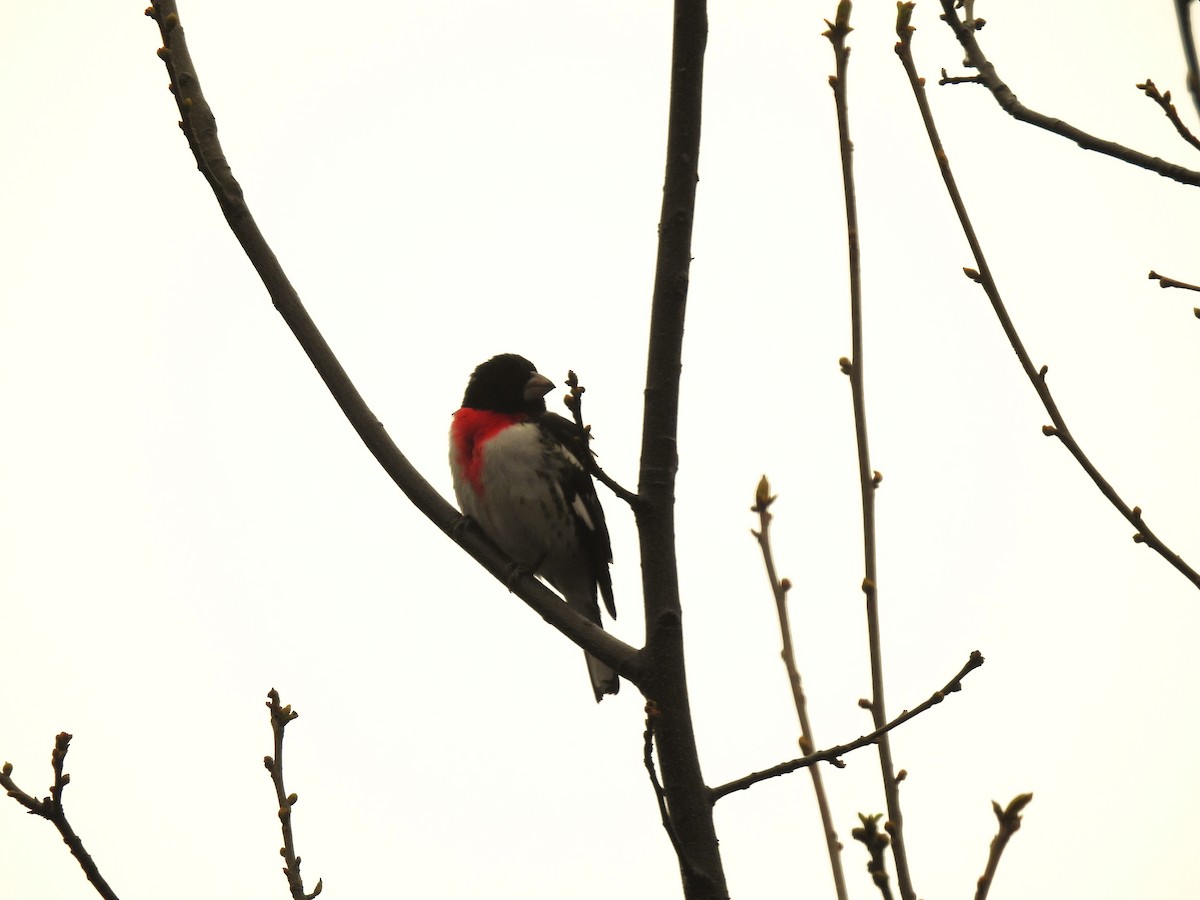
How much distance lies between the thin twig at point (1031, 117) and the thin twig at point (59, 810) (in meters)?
2.53

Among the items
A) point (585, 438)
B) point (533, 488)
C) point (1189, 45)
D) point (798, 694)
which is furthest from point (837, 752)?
point (533, 488)

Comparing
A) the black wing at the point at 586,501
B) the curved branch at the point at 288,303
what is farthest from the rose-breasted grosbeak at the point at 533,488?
the curved branch at the point at 288,303

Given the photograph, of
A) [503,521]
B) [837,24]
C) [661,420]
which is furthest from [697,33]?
[503,521]

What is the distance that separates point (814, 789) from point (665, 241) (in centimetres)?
128

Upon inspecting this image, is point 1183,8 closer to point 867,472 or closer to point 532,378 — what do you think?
point 867,472

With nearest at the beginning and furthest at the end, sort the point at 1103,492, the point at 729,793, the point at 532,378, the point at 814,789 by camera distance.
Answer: the point at 1103,492 < the point at 814,789 < the point at 729,793 < the point at 532,378

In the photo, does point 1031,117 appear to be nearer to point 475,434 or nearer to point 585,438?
point 585,438

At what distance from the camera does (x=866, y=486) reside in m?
2.50

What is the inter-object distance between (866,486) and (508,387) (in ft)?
14.2

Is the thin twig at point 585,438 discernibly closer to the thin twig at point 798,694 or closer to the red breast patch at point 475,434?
the thin twig at point 798,694

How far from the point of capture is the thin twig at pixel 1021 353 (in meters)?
2.46

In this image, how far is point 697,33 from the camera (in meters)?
2.82

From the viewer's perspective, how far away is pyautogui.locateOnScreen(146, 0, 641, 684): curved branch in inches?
142

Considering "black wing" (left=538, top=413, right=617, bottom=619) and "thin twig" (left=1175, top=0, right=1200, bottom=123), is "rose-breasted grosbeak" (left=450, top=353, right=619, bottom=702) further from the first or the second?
"thin twig" (left=1175, top=0, right=1200, bottom=123)
